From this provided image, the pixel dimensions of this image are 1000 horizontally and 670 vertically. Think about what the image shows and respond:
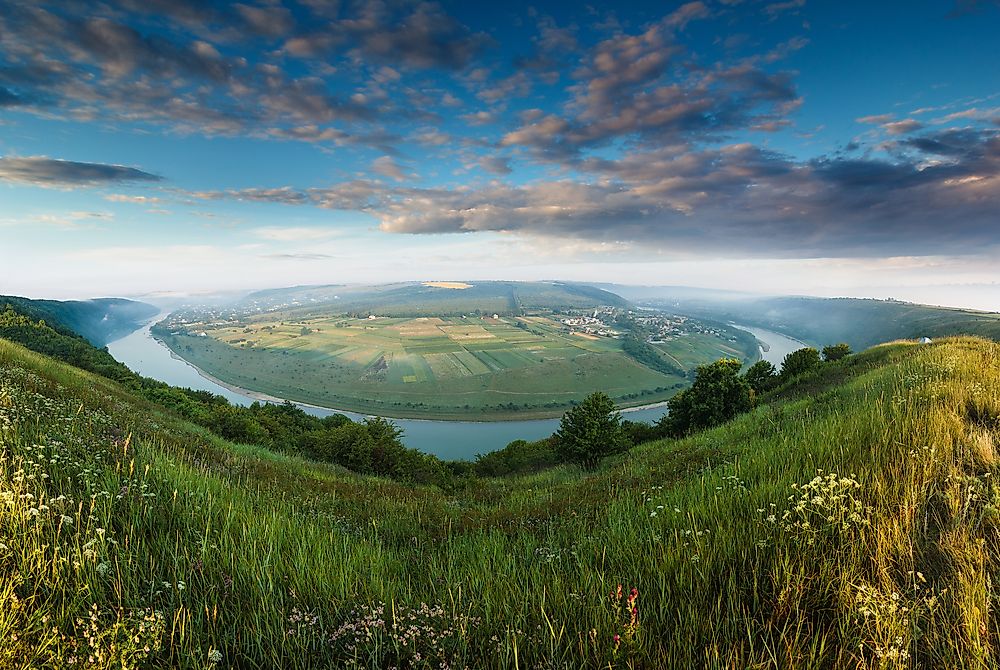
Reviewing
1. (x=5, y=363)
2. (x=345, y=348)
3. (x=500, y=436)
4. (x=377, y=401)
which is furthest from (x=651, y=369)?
(x=5, y=363)

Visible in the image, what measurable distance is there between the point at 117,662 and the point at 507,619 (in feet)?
7.73

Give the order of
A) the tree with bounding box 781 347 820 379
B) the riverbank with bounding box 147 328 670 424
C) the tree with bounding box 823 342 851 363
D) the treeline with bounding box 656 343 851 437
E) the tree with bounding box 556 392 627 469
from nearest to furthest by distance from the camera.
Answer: the tree with bounding box 556 392 627 469, the treeline with bounding box 656 343 851 437, the tree with bounding box 781 347 820 379, the tree with bounding box 823 342 851 363, the riverbank with bounding box 147 328 670 424

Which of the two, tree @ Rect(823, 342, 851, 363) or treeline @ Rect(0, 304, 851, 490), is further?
tree @ Rect(823, 342, 851, 363)

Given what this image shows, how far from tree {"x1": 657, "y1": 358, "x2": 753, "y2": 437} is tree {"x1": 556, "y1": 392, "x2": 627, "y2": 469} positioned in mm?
6949

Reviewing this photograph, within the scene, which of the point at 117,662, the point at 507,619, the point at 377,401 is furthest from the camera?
the point at 377,401

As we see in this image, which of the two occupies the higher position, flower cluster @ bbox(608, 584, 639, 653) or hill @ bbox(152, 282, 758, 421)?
flower cluster @ bbox(608, 584, 639, 653)

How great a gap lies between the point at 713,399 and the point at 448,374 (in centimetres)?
12466

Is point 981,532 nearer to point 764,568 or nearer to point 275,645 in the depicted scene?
point 764,568

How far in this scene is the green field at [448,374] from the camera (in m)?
126

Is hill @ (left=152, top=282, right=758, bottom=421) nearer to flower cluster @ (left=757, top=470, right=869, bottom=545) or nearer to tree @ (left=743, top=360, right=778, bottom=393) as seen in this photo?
tree @ (left=743, top=360, right=778, bottom=393)

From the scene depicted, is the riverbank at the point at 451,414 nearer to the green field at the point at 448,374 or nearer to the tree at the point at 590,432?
the green field at the point at 448,374

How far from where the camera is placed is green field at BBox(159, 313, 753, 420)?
4953 inches

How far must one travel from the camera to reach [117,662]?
7.29ft

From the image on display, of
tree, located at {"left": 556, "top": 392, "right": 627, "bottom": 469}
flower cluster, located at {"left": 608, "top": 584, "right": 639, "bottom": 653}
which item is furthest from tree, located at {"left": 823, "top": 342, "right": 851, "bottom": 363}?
flower cluster, located at {"left": 608, "top": 584, "right": 639, "bottom": 653}
